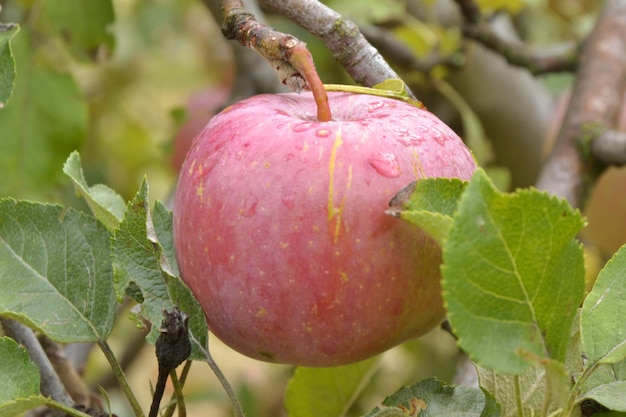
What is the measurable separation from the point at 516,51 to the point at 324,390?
0.72 meters

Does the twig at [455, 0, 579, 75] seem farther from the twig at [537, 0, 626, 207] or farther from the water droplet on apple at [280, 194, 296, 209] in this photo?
the water droplet on apple at [280, 194, 296, 209]

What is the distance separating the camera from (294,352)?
526mm

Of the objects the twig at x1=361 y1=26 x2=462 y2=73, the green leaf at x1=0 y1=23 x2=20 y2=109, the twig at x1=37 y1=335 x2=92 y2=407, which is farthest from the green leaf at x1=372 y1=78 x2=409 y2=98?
the twig at x1=361 y1=26 x2=462 y2=73

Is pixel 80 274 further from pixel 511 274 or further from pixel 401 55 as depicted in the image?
pixel 401 55

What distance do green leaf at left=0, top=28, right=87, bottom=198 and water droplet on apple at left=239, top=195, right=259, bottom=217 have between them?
600 mm

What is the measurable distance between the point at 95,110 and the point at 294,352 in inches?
60.9

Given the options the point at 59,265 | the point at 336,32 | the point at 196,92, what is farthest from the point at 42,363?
the point at 196,92

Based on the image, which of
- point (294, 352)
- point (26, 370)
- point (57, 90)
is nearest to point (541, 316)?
point (294, 352)

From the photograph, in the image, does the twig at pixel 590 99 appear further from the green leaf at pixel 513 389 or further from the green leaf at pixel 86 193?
the green leaf at pixel 86 193

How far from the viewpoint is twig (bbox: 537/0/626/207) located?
1.02 m

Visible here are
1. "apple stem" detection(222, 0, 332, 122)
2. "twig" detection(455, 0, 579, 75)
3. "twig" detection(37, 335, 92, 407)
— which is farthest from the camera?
"twig" detection(455, 0, 579, 75)

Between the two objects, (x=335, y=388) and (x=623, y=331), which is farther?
(x=335, y=388)

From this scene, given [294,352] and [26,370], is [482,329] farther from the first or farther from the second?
[26,370]

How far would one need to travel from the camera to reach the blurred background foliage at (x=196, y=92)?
3.51 feet
